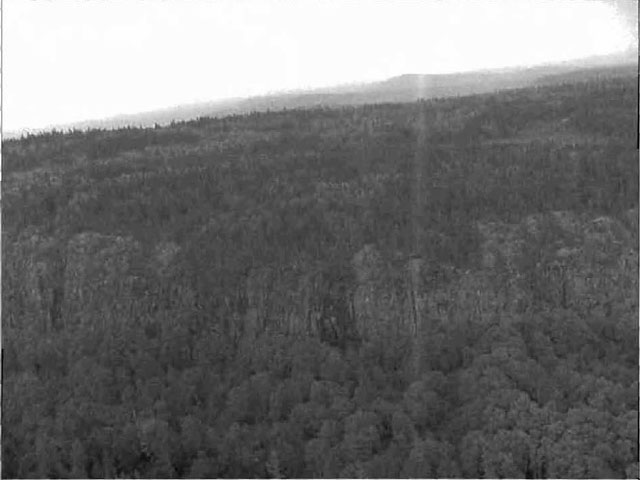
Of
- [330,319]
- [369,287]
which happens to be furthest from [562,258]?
[330,319]

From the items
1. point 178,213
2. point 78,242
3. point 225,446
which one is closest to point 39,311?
point 78,242

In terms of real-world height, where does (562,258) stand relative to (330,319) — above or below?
above

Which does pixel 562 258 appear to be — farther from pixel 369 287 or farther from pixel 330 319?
pixel 330 319

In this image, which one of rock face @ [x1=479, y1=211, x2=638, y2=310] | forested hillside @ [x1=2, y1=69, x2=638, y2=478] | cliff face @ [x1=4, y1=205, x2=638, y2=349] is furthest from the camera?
rock face @ [x1=479, y1=211, x2=638, y2=310]

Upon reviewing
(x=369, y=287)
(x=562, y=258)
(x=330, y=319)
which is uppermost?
(x=562, y=258)

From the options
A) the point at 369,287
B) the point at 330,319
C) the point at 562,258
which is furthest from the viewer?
the point at 562,258

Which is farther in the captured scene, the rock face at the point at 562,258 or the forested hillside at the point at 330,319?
the rock face at the point at 562,258

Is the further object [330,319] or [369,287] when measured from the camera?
[369,287]

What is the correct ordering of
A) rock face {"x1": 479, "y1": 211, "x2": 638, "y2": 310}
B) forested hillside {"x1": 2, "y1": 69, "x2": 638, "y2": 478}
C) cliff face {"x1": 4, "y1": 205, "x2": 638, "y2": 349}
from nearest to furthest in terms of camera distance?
forested hillside {"x1": 2, "y1": 69, "x2": 638, "y2": 478} → cliff face {"x1": 4, "y1": 205, "x2": 638, "y2": 349} → rock face {"x1": 479, "y1": 211, "x2": 638, "y2": 310}
